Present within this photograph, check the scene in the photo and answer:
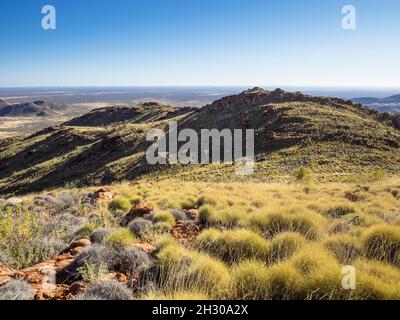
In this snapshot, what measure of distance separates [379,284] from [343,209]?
5.90 meters

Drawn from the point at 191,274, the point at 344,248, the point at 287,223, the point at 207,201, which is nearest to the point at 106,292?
the point at 191,274

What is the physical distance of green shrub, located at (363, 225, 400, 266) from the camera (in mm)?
5410

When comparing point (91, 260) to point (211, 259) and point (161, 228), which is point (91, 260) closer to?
point (211, 259)

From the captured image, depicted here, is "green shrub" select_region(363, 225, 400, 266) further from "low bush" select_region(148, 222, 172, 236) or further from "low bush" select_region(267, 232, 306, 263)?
"low bush" select_region(148, 222, 172, 236)

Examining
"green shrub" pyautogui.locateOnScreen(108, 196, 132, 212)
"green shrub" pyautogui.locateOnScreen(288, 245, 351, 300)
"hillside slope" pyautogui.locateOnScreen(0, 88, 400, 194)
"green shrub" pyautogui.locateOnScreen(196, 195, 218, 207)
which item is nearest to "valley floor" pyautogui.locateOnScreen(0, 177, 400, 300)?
"green shrub" pyautogui.locateOnScreen(288, 245, 351, 300)

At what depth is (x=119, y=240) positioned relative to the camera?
20.2 feet

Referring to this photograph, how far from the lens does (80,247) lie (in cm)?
616

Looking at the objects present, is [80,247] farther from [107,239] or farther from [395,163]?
[395,163]

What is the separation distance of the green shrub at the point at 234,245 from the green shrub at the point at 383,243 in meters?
1.84

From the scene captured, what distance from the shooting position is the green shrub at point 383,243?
5410 mm

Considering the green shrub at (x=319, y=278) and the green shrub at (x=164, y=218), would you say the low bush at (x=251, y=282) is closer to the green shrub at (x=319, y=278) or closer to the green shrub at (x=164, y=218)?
the green shrub at (x=319, y=278)

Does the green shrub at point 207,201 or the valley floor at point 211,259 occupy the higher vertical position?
the valley floor at point 211,259

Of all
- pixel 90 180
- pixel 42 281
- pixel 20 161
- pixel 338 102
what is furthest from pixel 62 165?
pixel 42 281

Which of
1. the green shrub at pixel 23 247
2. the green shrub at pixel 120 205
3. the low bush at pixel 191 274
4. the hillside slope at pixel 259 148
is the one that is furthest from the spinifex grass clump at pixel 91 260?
the hillside slope at pixel 259 148
